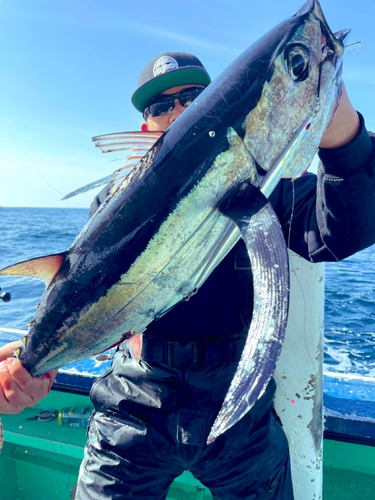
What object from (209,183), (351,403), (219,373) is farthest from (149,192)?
(351,403)

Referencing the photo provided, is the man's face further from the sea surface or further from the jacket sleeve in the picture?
the sea surface

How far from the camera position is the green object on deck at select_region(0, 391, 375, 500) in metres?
2.82

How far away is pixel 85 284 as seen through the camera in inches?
66.8

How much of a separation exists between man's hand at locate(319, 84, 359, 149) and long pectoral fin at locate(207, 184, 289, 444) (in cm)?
48

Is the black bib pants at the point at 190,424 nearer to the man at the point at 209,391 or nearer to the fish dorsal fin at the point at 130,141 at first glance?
the man at the point at 209,391

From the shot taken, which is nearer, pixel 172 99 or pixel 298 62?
pixel 298 62

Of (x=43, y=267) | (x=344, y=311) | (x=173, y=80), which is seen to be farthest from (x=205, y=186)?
(x=344, y=311)

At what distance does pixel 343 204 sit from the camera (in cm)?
176

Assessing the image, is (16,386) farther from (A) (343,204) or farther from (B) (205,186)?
(A) (343,204)

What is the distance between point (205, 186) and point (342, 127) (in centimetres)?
68

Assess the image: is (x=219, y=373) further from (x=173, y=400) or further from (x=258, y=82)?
(x=258, y=82)

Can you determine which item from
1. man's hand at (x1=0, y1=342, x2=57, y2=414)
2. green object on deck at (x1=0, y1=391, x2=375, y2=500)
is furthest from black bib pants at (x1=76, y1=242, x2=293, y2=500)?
green object on deck at (x1=0, y1=391, x2=375, y2=500)

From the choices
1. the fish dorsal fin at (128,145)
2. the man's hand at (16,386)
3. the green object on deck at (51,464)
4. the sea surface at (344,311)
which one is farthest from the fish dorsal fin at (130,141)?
the sea surface at (344,311)

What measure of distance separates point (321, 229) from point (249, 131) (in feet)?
2.09
